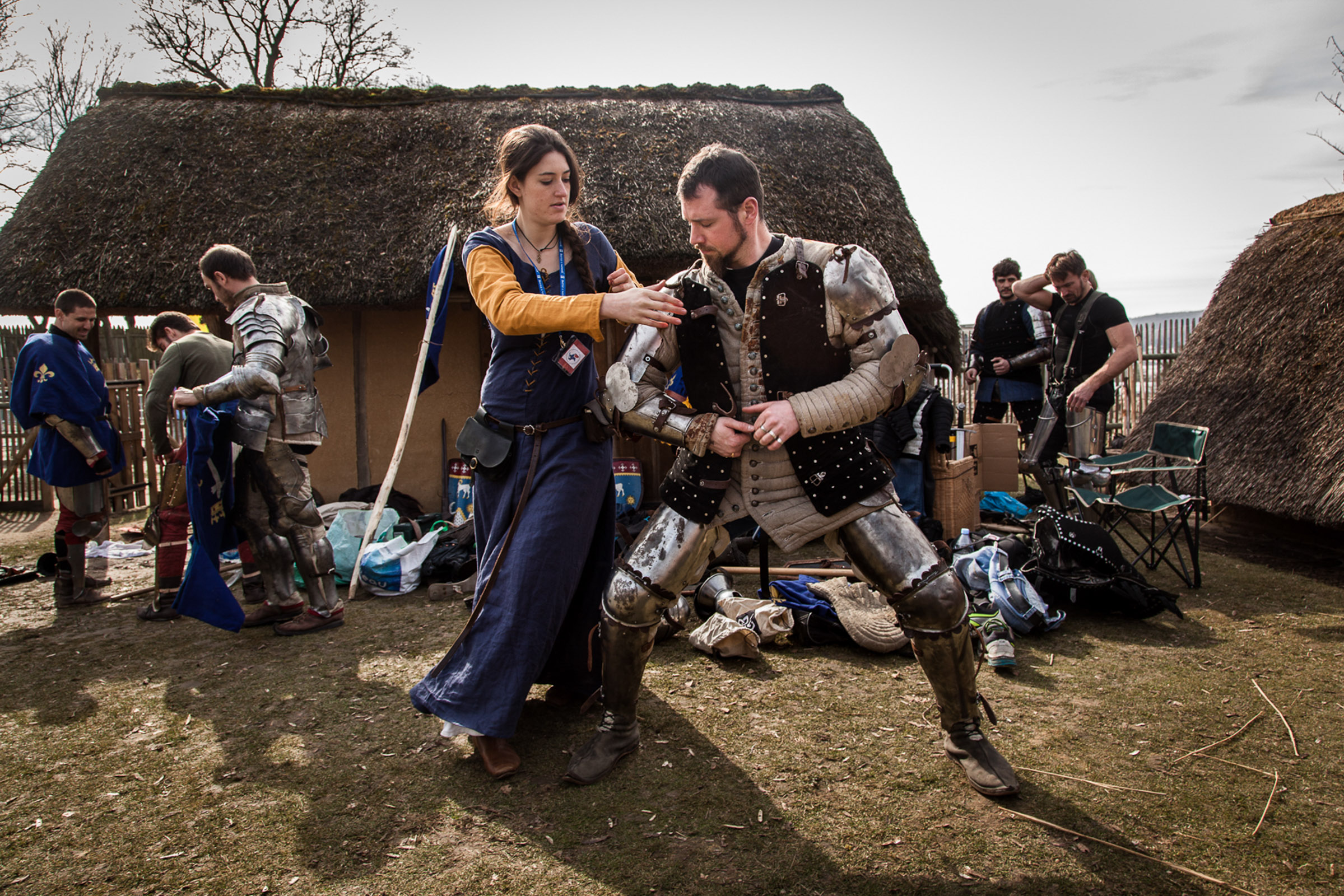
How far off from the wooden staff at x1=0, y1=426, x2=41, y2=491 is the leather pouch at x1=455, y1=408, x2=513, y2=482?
751 cm

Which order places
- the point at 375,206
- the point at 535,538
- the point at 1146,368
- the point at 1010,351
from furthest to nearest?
the point at 1146,368 → the point at 375,206 → the point at 1010,351 → the point at 535,538

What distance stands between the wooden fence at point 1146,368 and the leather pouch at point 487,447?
918cm

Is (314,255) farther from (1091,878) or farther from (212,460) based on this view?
(1091,878)

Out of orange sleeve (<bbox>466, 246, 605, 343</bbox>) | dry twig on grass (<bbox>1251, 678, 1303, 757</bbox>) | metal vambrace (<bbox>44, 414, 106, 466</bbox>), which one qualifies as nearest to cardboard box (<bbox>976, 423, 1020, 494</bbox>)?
dry twig on grass (<bbox>1251, 678, 1303, 757</bbox>)

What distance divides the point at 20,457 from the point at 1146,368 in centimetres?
1359

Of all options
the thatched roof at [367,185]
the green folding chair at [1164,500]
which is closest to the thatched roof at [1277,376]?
the green folding chair at [1164,500]

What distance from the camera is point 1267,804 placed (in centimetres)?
227

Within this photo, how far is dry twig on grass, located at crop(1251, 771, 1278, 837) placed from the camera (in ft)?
7.01

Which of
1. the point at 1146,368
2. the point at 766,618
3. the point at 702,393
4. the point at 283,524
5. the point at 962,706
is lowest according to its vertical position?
the point at 766,618

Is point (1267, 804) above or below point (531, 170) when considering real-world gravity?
below

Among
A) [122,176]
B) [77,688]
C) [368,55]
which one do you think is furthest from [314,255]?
[368,55]

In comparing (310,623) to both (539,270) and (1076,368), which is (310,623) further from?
(1076,368)

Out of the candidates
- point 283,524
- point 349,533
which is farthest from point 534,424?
point 349,533

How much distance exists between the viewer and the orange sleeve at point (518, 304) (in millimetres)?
2377
